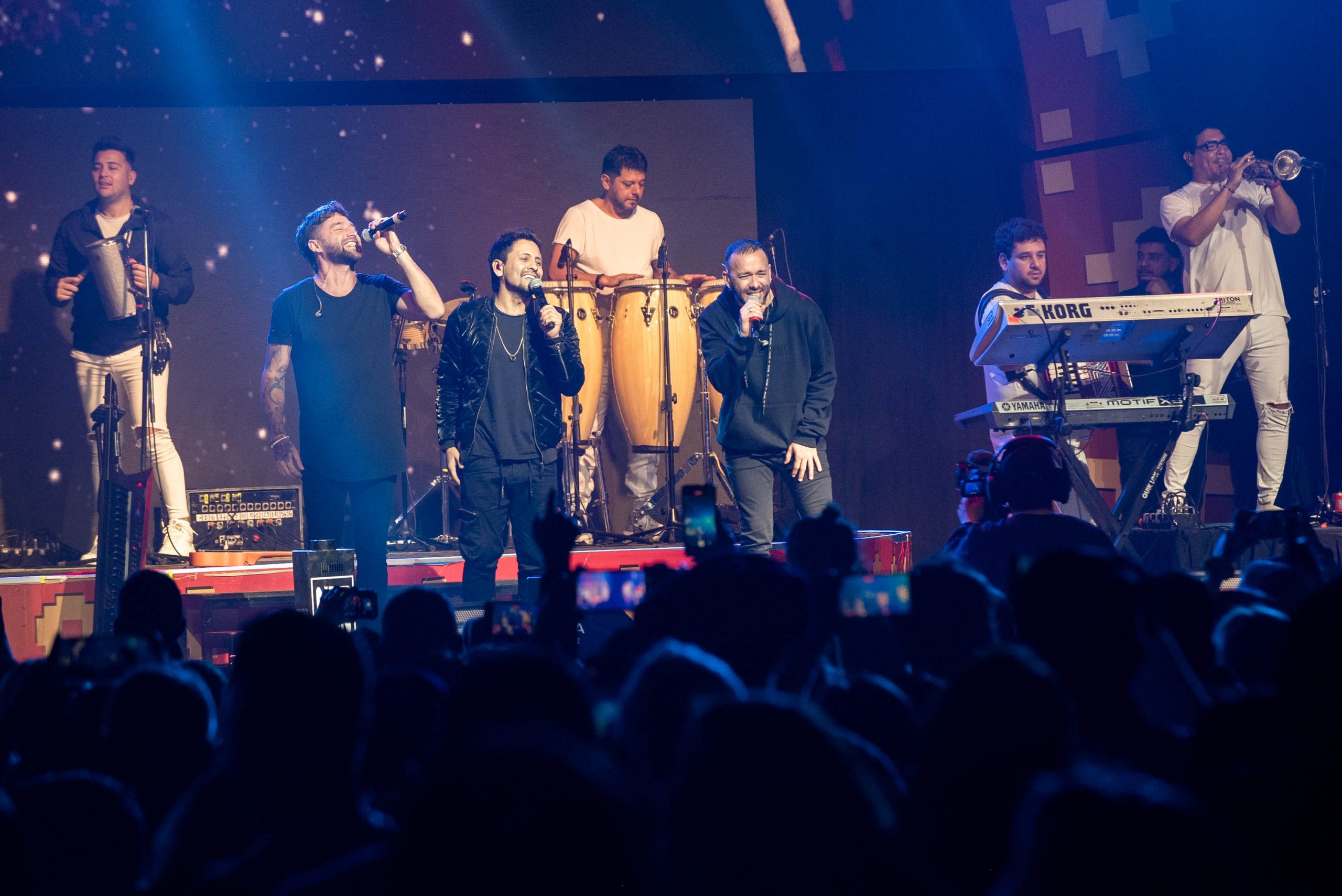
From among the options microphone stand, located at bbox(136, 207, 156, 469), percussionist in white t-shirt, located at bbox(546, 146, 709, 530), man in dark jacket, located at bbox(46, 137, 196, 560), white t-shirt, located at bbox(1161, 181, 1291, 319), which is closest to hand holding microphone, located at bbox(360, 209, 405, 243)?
microphone stand, located at bbox(136, 207, 156, 469)

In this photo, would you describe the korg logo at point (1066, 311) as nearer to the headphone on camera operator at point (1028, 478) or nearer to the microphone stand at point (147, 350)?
the headphone on camera operator at point (1028, 478)

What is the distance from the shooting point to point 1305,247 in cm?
734

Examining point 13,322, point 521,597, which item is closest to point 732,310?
point 521,597

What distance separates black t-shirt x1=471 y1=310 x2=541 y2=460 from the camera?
5.29 meters

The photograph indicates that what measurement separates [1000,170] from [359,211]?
5.15 metres

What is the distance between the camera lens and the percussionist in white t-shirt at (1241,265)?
6.80m

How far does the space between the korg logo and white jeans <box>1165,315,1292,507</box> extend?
102 inches

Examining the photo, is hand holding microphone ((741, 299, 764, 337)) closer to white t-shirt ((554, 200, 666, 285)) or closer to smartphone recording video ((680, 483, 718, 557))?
white t-shirt ((554, 200, 666, 285))

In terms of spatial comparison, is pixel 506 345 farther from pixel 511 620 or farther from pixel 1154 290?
pixel 1154 290

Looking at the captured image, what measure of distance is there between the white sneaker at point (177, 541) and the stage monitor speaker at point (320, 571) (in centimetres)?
309

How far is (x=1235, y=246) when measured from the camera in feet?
23.4

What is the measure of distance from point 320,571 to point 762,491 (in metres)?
2.14

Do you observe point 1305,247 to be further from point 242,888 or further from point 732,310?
point 242,888

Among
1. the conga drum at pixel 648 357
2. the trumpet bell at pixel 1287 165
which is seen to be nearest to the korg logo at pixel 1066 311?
the trumpet bell at pixel 1287 165
